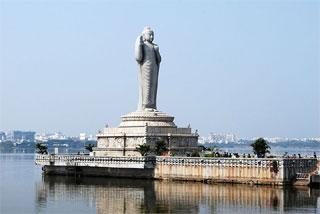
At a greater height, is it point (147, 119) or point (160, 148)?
point (147, 119)

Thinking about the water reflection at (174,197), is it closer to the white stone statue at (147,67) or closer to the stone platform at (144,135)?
the stone platform at (144,135)

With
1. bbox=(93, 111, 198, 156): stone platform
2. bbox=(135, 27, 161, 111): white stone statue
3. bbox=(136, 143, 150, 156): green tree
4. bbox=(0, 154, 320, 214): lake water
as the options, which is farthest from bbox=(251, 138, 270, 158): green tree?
bbox=(135, 27, 161, 111): white stone statue

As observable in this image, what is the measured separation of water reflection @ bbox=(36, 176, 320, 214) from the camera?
128ft

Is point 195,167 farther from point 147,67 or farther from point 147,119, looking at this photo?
point 147,67

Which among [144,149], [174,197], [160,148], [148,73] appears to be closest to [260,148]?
[160,148]

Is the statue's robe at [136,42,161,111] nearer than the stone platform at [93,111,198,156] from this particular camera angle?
No

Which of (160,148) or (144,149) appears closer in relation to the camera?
(144,149)

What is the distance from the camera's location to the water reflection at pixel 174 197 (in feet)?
128

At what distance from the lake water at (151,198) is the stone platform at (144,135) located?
5547 millimetres

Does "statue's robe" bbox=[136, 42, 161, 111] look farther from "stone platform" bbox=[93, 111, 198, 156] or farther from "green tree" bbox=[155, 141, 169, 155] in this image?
"green tree" bbox=[155, 141, 169, 155]

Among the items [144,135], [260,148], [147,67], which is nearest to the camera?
[260,148]

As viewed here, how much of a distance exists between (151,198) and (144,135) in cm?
1681

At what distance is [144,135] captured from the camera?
60500 mm

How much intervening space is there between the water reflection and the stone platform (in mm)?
5961
